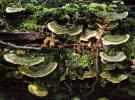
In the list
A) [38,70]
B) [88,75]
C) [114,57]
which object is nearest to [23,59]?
[38,70]

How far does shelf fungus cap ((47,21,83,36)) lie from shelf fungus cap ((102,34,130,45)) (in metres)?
0.21

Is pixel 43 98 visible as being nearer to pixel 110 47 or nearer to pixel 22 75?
pixel 22 75

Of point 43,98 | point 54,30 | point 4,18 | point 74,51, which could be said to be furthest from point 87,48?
point 4,18

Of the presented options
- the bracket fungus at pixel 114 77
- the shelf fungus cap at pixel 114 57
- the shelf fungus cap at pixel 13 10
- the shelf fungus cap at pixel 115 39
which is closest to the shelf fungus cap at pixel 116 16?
the shelf fungus cap at pixel 115 39

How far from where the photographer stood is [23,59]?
2980 mm

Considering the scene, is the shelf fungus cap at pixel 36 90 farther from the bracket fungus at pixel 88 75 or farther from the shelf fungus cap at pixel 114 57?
the shelf fungus cap at pixel 114 57

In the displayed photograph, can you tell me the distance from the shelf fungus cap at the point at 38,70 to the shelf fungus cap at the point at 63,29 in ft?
0.85

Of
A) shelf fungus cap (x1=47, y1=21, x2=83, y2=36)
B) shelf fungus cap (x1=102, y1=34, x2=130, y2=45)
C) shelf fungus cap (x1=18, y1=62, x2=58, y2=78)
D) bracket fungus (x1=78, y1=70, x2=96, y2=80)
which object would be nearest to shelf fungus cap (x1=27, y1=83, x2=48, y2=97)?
shelf fungus cap (x1=18, y1=62, x2=58, y2=78)

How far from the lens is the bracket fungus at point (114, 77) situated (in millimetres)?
2926

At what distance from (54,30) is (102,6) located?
24.4 inches

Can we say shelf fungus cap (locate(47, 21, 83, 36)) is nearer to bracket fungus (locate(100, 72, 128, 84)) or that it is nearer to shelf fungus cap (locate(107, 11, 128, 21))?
shelf fungus cap (locate(107, 11, 128, 21))

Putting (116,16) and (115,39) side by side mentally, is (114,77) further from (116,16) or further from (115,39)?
(116,16)

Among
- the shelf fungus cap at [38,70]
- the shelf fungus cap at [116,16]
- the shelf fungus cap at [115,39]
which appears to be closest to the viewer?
the shelf fungus cap at [38,70]

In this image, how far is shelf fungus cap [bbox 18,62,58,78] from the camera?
9.52 ft
